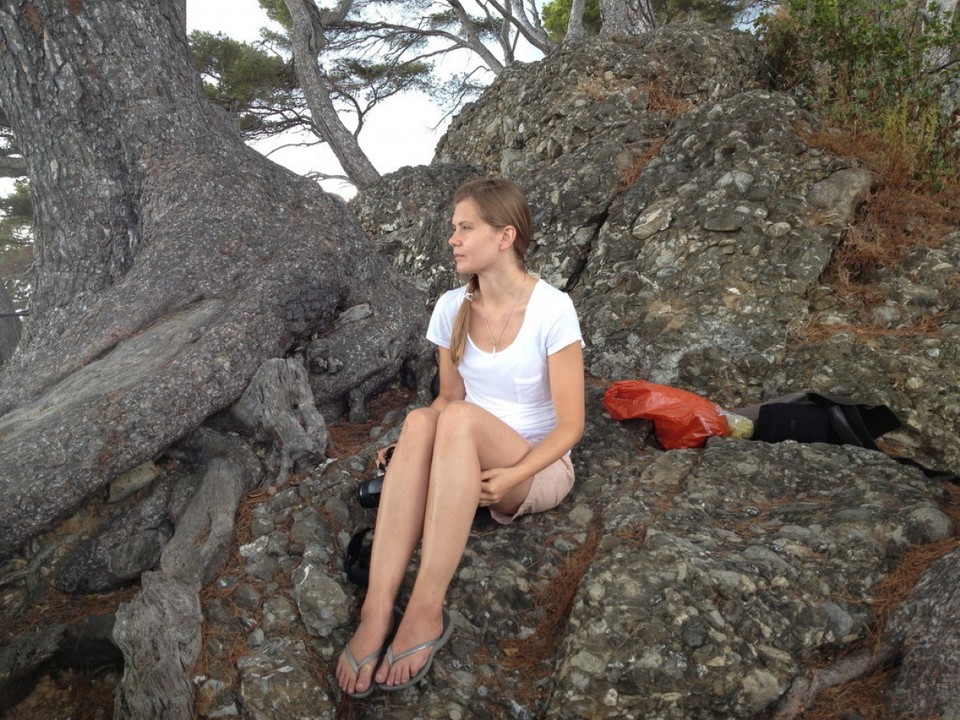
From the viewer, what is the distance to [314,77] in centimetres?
1078

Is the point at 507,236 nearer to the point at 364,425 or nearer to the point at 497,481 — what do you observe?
the point at 497,481

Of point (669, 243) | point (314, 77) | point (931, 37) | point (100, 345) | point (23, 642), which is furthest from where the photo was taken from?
point (314, 77)

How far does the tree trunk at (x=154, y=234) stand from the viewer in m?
3.71

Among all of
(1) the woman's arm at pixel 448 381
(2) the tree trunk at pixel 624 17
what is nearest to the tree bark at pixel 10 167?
(2) the tree trunk at pixel 624 17

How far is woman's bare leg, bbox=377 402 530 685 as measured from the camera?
253 centimetres

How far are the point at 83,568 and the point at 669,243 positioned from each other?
12.7 feet

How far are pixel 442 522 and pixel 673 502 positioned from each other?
3.86 ft

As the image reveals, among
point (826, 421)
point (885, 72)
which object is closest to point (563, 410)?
point (826, 421)

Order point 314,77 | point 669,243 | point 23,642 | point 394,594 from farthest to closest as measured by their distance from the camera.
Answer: point 314,77, point 669,243, point 23,642, point 394,594

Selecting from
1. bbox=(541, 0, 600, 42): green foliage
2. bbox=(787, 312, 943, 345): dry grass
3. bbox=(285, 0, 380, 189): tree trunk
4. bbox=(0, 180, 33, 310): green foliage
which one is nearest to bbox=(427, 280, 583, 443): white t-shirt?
bbox=(787, 312, 943, 345): dry grass

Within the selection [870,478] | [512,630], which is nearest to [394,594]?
[512,630]

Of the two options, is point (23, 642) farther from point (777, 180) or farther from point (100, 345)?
point (777, 180)

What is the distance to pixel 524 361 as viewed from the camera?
3021mm

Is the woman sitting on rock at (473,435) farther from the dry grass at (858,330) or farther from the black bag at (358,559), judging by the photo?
the dry grass at (858,330)
